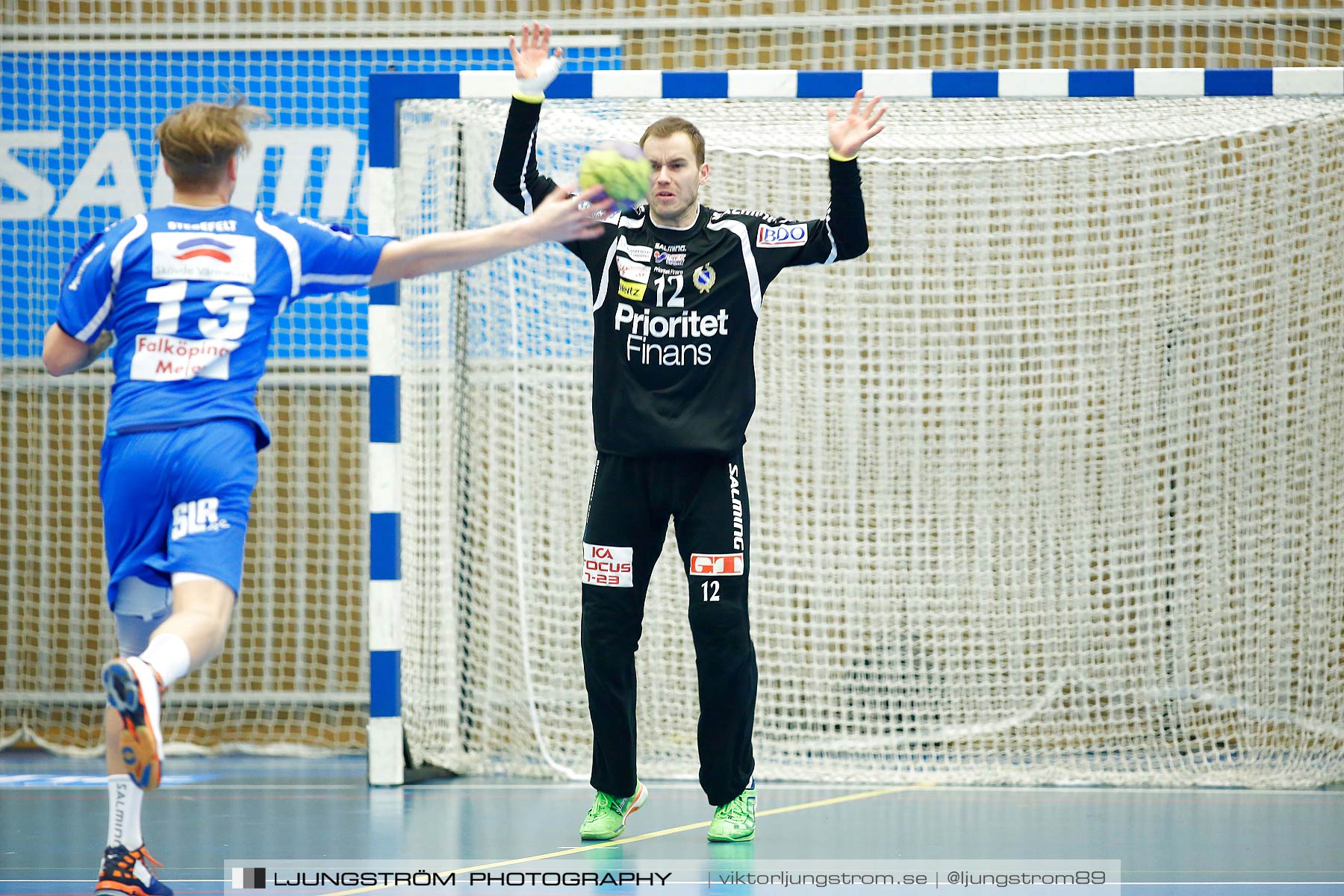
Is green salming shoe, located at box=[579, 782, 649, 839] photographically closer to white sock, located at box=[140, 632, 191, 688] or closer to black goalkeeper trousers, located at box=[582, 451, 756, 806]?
black goalkeeper trousers, located at box=[582, 451, 756, 806]

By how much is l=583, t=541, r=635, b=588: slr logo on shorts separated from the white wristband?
1.32 meters

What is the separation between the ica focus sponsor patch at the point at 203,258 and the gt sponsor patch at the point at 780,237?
156 cm

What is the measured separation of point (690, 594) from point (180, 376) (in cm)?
161

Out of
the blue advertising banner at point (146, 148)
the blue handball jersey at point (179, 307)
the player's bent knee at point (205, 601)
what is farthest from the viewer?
the blue advertising banner at point (146, 148)

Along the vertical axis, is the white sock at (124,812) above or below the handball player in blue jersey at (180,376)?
below

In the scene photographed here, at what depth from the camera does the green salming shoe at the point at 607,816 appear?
416cm

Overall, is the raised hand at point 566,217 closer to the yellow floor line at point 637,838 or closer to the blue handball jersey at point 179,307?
the blue handball jersey at point 179,307

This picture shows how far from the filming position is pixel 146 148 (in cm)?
705

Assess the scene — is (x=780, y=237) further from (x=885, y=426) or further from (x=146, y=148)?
(x=146, y=148)

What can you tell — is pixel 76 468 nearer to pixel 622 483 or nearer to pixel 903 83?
pixel 622 483

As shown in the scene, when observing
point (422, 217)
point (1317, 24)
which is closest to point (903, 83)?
point (422, 217)

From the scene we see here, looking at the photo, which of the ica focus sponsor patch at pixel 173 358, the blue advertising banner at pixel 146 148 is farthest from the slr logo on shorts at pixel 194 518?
the blue advertising banner at pixel 146 148

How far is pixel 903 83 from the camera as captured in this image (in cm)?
520

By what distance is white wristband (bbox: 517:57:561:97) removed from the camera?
3.95 m
